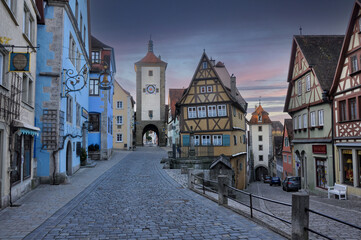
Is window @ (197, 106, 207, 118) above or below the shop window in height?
above

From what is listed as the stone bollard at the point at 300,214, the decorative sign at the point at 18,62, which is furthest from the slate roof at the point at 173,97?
the stone bollard at the point at 300,214

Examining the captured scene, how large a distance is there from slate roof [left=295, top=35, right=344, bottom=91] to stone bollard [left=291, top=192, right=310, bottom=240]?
16.5 meters

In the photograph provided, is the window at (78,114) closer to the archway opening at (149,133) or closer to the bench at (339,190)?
the bench at (339,190)

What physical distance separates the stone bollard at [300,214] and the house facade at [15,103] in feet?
26.1

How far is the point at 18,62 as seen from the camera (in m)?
9.37

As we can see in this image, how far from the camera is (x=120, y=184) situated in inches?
615

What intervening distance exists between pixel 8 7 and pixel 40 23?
5712 mm

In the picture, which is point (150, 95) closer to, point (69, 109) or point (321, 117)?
point (321, 117)

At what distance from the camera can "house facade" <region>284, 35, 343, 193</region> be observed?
2119 cm

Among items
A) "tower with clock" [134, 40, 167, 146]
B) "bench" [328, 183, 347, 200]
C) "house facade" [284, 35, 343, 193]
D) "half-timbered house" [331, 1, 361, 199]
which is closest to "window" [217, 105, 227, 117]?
"house facade" [284, 35, 343, 193]

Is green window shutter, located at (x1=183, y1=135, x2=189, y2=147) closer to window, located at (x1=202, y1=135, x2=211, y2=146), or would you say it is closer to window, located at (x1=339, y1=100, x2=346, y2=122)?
window, located at (x1=202, y1=135, x2=211, y2=146)

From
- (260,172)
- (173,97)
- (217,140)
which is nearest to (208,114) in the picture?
(217,140)

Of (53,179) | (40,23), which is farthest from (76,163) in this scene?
(40,23)

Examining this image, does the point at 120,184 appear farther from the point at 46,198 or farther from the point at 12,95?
the point at 12,95
